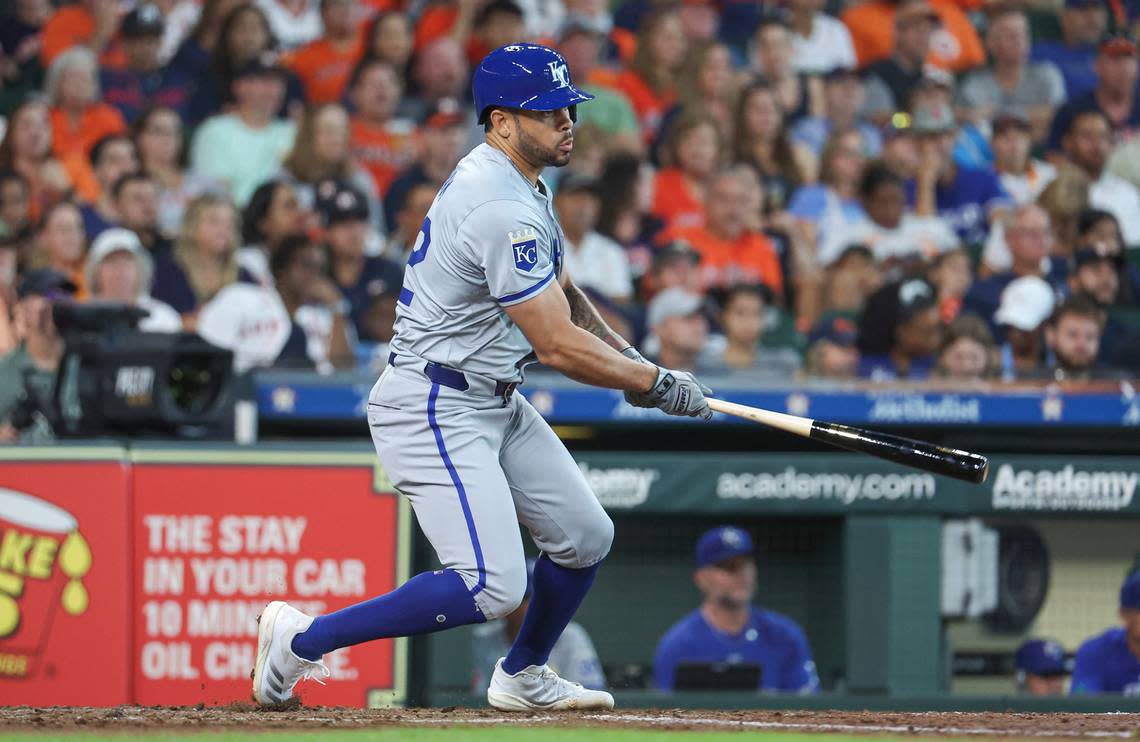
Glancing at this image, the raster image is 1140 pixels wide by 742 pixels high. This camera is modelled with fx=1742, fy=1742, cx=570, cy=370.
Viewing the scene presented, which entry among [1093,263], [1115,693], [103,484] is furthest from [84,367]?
[1093,263]

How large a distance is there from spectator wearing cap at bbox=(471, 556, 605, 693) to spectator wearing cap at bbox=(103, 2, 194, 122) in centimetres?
458

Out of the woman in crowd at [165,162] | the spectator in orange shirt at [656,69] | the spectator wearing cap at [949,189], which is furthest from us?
the spectator in orange shirt at [656,69]

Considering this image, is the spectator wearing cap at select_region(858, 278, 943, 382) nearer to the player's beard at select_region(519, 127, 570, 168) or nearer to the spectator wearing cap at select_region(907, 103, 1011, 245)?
the spectator wearing cap at select_region(907, 103, 1011, 245)

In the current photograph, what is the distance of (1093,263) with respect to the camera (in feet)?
30.7

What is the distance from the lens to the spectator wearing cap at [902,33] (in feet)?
38.1

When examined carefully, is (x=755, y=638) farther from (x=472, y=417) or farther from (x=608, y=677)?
(x=472, y=417)

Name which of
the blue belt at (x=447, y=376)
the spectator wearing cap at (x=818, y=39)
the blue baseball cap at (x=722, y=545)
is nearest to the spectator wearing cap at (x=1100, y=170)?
the spectator wearing cap at (x=818, y=39)

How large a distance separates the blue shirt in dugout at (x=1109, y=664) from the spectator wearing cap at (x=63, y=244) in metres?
5.16

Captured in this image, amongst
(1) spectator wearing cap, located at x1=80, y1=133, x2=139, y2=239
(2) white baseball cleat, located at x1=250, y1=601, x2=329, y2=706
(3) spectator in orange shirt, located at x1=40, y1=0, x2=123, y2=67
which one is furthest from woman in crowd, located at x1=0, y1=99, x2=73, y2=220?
(2) white baseball cleat, located at x1=250, y1=601, x2=329, y2=706

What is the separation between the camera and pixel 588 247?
9.62 meters

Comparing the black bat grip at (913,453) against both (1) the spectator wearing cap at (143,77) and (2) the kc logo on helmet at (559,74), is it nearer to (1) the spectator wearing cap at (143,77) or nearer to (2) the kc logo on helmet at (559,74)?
(2) the kc logo on helmet at (559,74)

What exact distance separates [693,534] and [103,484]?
2.40 meters

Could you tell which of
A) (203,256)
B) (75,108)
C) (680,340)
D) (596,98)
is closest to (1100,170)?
(596,98)

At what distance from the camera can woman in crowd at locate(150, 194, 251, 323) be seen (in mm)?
8812
